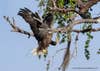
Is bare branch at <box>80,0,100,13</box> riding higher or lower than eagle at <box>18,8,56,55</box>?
higher

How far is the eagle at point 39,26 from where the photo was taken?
432 inches

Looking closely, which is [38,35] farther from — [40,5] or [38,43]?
[40,5]

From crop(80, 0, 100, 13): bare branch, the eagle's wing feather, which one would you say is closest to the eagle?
the eagle's wing feather

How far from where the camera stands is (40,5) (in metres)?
12.0

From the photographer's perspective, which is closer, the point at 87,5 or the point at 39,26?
the point at 87,5

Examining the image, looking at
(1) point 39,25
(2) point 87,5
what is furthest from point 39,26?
Answer: (2) point 87,5

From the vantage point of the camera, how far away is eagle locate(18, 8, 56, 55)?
11.0 meters

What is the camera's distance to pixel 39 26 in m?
11.5

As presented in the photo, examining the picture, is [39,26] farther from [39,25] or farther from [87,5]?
[87,5]

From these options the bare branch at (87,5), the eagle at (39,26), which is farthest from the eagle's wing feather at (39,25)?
the bare branch at (87,5)

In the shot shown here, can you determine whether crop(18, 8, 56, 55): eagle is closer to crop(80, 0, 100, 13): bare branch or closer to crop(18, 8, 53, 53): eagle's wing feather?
crop(18, 8, 53, 53): eagle's wing feather

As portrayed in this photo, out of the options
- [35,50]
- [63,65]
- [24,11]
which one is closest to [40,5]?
[24,11]

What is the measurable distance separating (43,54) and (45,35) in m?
0.63

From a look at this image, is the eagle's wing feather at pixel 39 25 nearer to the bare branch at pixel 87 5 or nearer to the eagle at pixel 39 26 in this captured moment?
the eagle at pixel 39 26
